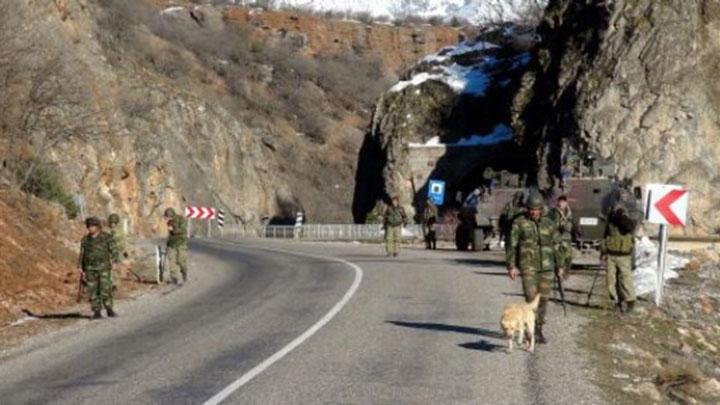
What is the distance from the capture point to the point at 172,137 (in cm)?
7219

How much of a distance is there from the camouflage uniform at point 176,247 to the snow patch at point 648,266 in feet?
32.0

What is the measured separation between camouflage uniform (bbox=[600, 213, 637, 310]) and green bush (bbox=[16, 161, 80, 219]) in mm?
17683

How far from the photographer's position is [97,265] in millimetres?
16344

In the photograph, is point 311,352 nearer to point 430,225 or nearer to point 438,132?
point 430,225

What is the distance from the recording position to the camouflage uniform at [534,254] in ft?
40.5

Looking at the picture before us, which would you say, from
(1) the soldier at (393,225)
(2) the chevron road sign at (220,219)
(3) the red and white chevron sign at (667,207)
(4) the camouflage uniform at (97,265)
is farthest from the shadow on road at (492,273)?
(2) the chevron road sign at (220,219)

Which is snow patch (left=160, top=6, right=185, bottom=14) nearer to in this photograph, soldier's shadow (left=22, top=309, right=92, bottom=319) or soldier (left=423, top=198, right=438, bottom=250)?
soldier (left=423, top=198, right=438, bottom=250)

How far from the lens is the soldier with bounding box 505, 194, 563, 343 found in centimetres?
1236

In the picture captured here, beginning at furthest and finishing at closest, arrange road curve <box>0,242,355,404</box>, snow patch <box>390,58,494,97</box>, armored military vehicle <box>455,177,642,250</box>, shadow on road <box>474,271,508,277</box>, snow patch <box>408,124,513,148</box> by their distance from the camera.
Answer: snow patch <box>390,58,494,97</box>, snow patch <box>408,124,513,148</box>, armored military vehicle <box>455,177,642,250</box>, shadow on road <box>474,271,508,277</box>, road curve <box>0,242,355,404</box>

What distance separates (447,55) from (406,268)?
5534 cm

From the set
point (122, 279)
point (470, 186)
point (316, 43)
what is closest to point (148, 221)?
point (470, 186)

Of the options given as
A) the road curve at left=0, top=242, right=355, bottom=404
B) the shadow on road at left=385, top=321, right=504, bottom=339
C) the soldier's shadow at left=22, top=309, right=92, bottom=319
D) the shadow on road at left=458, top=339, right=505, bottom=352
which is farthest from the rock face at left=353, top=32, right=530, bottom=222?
the shadow on road at left=458, top=339, right=505, bottom=352

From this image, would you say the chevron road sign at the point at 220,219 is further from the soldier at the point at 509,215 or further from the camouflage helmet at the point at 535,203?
the camouflage helmet at the point at 535,203

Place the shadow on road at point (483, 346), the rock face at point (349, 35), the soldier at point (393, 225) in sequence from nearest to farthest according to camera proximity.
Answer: the shadow on road at point (483, 346) < the soldier at point (393, 225) < the rock face at point (349, 35)
